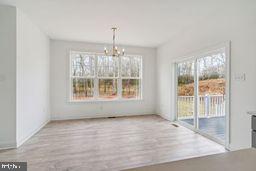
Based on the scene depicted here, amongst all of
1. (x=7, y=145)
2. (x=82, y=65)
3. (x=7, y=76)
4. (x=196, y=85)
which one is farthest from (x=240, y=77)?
(x=82, y=65)

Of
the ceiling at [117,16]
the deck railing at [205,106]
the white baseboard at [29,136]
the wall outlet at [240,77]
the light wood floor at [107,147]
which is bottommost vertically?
the light wood floor at [107,147]

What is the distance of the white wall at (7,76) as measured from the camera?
10.0 ft

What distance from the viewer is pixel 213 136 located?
3586 mm

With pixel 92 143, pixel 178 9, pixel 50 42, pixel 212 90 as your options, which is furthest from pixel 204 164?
pixel 50 42

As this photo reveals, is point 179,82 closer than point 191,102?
No

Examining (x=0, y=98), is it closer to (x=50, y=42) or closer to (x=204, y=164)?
(x=50, y=42)

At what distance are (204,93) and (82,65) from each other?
4085 millimetres

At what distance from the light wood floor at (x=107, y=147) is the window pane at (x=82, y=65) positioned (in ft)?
6.72

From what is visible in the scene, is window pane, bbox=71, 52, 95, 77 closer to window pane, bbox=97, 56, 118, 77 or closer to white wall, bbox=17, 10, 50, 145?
window pane, bbox=97, 56, 118, 77

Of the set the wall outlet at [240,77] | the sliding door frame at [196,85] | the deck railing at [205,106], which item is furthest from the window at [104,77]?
the wall outlet at [240,77]

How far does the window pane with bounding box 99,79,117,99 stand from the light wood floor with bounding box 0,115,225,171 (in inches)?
66.7

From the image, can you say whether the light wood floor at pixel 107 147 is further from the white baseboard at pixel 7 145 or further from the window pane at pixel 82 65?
the window pane at pixel 82 65

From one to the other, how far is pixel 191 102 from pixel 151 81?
7.41 feet

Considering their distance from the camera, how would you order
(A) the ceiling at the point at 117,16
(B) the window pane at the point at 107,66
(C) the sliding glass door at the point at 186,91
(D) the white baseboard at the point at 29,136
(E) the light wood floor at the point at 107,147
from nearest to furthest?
(E) the light wood floor at the point at 107,147 → (A) the ceiling at the point at 117,16 → (D) the white baseboard at the point at 29,136 → (C) the sliding glass door at the point at 186,91 → (B) the window pane at the point at 107,66
